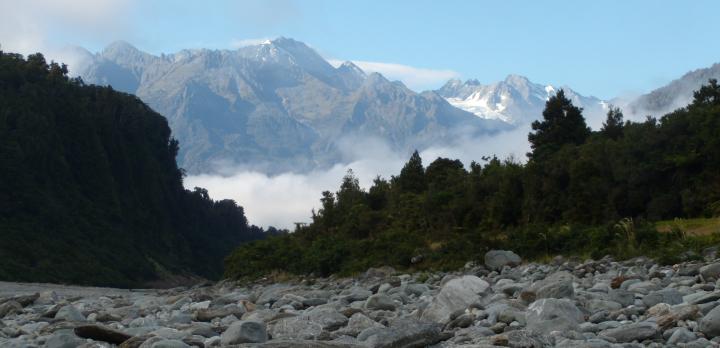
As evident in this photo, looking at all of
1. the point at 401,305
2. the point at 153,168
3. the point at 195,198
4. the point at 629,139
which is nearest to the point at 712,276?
the point at 401,305

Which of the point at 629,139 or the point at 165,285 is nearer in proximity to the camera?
the point at 629,139

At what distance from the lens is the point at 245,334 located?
301 inches

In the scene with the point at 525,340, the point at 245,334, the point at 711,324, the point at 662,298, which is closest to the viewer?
the point at 525,340

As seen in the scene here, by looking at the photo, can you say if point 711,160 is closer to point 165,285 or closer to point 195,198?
point 165,285

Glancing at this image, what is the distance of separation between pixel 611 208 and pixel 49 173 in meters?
58.7

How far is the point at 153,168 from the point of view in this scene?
324ft

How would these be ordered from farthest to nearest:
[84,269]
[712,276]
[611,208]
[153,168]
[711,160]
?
1. [153,168]
2. [84,269]
3. [611,208]
4. [711,160]
5. [712,276]

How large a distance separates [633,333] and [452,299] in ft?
8.95

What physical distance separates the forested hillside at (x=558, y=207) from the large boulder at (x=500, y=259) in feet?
3.16

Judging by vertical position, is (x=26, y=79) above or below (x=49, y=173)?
above

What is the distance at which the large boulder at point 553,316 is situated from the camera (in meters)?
7.26

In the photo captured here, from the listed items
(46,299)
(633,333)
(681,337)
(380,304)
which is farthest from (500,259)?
(681,337)

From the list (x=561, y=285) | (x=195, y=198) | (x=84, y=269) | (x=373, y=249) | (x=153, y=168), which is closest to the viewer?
(x=561, y=285)

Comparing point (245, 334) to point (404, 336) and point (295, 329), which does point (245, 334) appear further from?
point (404, 336)
